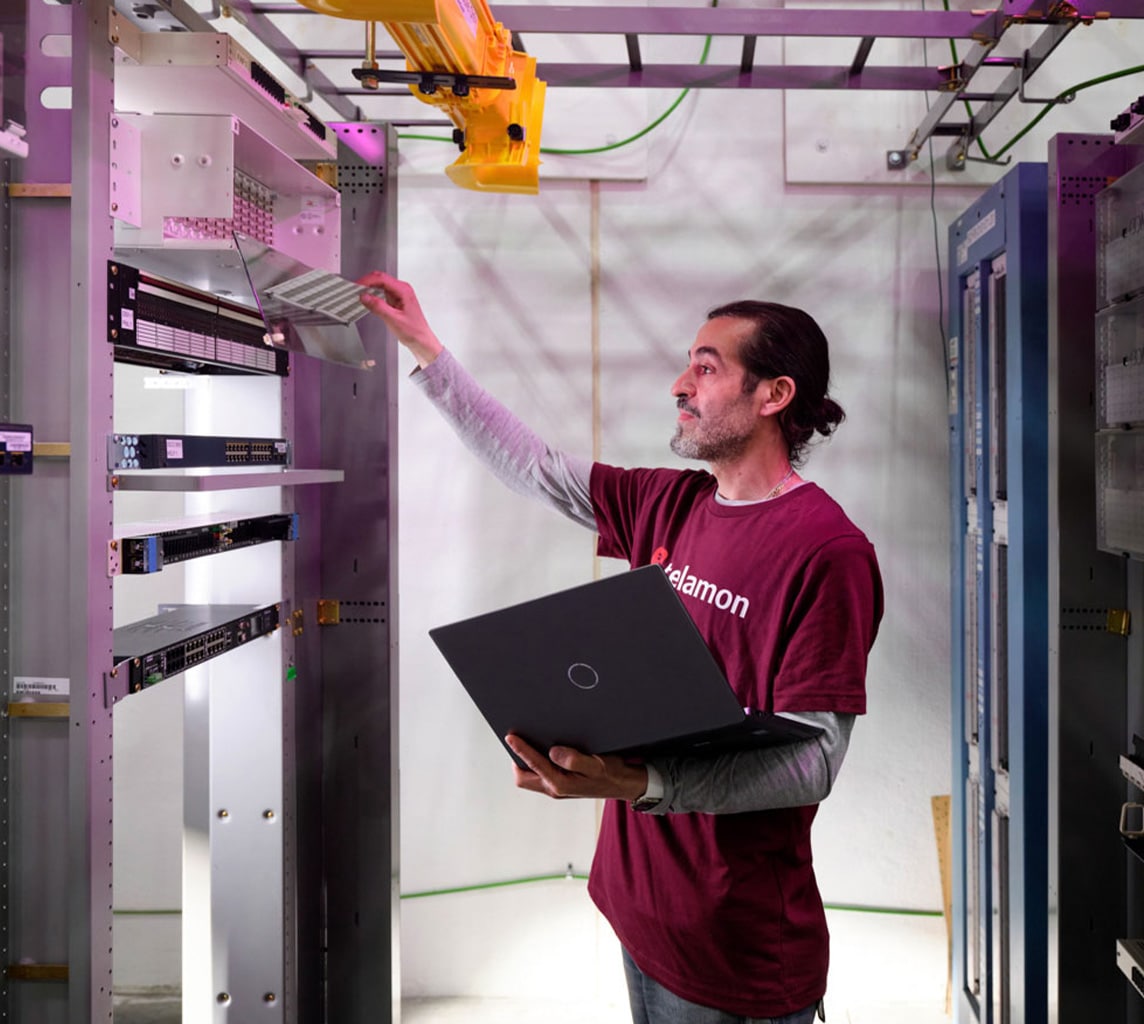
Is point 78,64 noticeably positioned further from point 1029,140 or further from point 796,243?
point 1029,140

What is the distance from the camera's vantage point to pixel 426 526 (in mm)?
2900

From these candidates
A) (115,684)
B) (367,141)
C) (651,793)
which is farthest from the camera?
(367,141)

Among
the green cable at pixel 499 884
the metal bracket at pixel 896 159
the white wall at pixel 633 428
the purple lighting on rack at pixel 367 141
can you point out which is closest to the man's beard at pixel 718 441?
the purple lighting on rack at pixel 367 141

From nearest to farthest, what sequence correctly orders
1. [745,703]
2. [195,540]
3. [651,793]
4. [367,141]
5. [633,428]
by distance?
[651,793]
[745,703]
[195,540]
[367,141]
[633,428]

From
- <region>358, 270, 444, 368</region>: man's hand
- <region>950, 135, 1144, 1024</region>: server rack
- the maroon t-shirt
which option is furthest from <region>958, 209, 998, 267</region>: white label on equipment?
<region>358, 270, 444, 368</region>: man's hand

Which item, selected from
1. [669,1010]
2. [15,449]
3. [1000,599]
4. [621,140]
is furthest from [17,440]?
[1000,599]

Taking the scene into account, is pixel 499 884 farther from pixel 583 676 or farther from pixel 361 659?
pixel 583 676

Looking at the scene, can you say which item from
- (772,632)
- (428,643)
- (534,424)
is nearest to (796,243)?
(534,424)

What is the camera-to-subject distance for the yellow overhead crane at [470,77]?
130cm

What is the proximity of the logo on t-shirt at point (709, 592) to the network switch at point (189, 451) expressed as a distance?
0.84m

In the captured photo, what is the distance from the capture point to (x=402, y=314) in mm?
1773

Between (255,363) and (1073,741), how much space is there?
198 cm

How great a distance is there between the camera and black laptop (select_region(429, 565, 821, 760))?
1.04 meters

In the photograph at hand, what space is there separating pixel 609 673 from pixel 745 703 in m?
0.32
